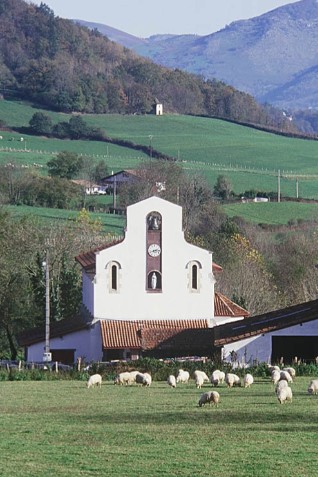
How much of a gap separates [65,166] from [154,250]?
78.0 meters

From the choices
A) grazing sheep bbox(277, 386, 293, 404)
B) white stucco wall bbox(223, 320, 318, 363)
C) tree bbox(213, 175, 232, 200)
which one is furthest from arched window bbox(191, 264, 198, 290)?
tree bbox(213, 175, 232, 200)

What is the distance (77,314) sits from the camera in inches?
2717

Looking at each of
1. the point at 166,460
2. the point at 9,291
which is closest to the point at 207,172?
the point at 9,291

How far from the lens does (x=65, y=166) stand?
141625 millimetres

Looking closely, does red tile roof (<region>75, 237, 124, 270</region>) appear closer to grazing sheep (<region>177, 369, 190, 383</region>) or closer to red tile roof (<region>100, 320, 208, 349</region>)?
red tile roof (<region>100, 320, 208, 349</region>)

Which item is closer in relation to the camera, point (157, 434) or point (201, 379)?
point (157, 434)

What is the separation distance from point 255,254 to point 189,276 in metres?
28.9

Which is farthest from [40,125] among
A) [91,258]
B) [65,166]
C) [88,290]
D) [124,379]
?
[124,379]

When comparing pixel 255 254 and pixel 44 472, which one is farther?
pixel 255 254

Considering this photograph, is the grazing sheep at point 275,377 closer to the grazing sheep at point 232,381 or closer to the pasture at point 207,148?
the grazing sheep at point 232,381

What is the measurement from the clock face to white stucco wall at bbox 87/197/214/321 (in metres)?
0.22

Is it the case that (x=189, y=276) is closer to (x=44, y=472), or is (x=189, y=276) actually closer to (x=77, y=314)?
(x=77, y=314)

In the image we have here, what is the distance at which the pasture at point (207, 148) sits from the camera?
150375 mm

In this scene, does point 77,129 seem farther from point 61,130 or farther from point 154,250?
point 154,250
